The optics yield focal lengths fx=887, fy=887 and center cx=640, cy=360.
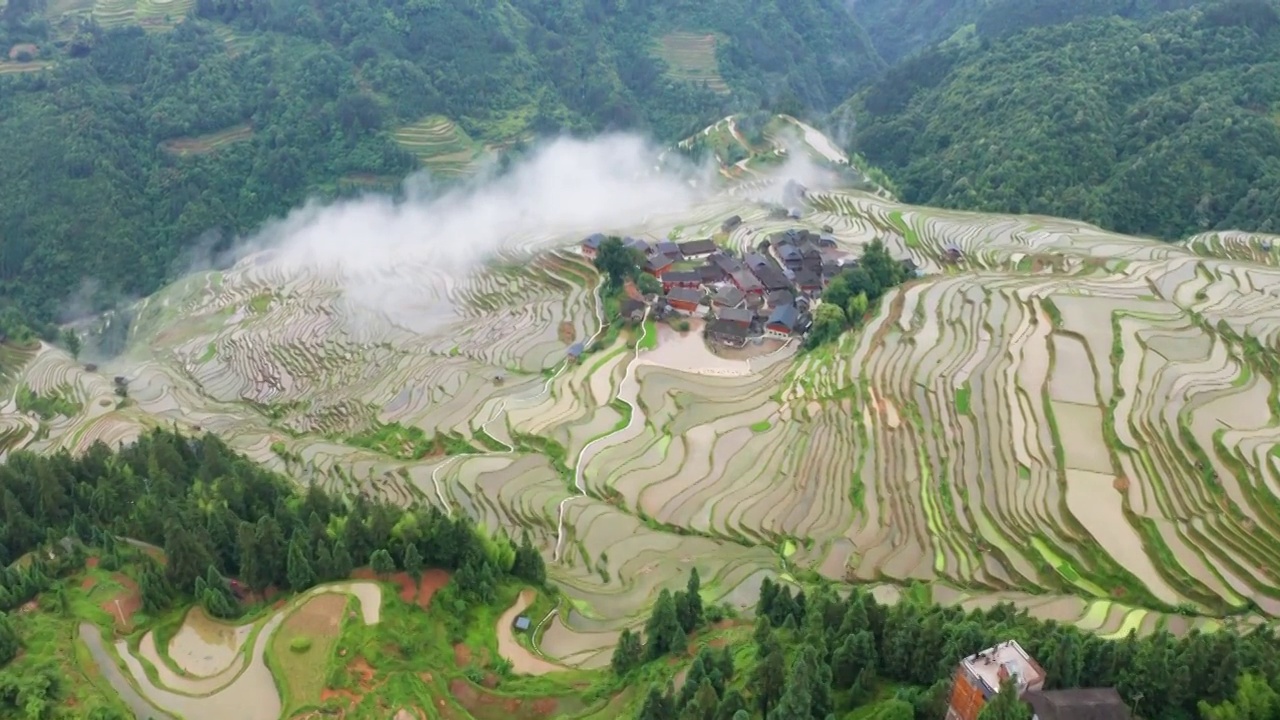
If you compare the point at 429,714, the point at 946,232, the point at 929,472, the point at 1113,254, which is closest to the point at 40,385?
the point at 429,714

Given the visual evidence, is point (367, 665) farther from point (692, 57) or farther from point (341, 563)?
point (692, 57)

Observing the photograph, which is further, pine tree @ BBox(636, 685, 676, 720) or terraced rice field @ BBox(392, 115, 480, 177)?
terraced rice field @ BBox(392, 115, 480, 177)

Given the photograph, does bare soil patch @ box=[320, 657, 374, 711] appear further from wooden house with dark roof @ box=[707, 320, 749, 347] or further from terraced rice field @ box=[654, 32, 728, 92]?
terraced rice field @ box=[654, 32, 728, 92]

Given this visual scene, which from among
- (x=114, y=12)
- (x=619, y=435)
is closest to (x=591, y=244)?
(x=619, y=435)

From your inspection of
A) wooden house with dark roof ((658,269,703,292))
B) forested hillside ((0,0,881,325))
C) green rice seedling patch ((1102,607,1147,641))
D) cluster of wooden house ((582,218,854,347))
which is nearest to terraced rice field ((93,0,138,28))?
forested hillside ((0,0,881,325))

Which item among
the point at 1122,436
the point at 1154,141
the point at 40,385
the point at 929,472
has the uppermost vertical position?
the point at 1154,141

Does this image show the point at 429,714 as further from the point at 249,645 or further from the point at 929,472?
the point at 929,472
